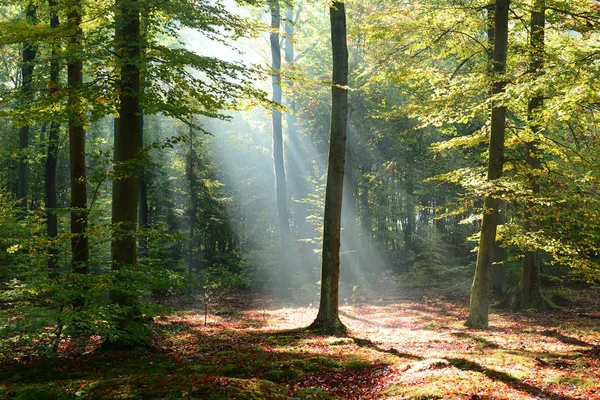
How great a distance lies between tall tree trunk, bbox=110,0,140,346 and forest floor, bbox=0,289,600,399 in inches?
51.6

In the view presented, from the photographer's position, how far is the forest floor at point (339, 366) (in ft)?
16.4

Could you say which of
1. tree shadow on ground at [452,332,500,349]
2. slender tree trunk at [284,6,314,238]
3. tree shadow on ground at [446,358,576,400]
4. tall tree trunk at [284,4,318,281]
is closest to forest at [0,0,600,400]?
tree shadow on ground at [446,358,576,400]

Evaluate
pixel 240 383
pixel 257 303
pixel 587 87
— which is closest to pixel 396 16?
pixel 587 87

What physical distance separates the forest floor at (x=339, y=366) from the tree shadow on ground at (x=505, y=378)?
14 millimetres

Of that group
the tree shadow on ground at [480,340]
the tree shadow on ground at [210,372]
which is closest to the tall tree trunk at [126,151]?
the tree shadow on ground at [210,372]

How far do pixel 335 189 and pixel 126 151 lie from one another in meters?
4.84

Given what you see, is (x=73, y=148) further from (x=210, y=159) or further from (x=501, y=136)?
(x=210, y=159)

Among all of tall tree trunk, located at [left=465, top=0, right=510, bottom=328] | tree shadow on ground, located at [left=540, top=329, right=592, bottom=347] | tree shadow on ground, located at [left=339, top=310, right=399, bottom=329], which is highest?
tall tree trunk, located at [left=465, top=0, right=510, bottom=328]

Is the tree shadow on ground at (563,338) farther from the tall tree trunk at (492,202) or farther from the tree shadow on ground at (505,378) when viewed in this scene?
the tree shadow on ground at (505,378)

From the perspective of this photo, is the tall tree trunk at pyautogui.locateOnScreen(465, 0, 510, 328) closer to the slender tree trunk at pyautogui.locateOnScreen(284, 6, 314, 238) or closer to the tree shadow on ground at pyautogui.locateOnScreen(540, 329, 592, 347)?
the tree shadow on ground at pyautogui.locateOnScreen(540, 329, 592, 347)

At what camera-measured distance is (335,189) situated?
10594 mm

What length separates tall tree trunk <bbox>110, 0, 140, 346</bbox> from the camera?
7570 mm

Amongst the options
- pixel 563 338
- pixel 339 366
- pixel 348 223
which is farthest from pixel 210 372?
pixel 348 223

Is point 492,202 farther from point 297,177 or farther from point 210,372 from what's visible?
point 297,177
